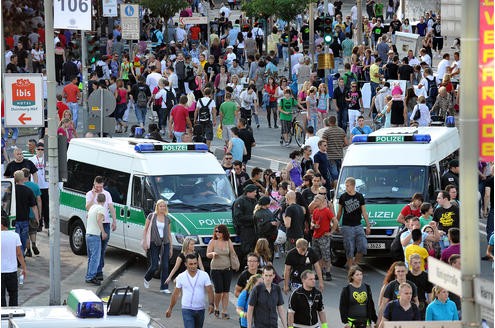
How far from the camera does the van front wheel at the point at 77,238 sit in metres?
24.6

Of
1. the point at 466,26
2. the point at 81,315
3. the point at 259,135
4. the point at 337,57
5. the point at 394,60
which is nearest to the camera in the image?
the point at 466,26

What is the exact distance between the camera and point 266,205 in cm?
2178

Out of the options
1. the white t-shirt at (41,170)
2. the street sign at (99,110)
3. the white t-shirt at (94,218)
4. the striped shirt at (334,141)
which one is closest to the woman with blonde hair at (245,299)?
the white t-shirt at (94,218)

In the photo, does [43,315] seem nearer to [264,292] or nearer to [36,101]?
[264,292]

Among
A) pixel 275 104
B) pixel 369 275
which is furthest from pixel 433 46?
pixel 369 275

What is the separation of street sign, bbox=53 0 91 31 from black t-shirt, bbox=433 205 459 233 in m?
6.47

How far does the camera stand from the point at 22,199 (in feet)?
74.4

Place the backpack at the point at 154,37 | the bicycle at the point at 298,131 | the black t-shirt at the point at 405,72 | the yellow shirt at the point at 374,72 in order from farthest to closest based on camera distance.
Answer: the backpack at the point at 154,37 < the yellow shirt at the point at 374,72 < the black t-shirt at the point at 405,72 < the bicycle at the point at 298,131

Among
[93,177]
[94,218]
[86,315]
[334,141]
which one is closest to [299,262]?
[94,218]

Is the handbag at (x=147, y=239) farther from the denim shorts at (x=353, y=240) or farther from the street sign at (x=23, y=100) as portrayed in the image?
the denim shorts at (x=353, y=240)

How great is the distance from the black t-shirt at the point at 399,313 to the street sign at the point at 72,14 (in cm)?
925

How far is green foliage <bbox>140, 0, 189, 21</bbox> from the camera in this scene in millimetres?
55656

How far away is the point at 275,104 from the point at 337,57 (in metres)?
12.8

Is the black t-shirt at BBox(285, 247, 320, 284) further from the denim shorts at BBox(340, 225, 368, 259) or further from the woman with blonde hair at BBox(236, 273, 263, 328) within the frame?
the denim shorts at BBox(340, 225, 368, 259)
